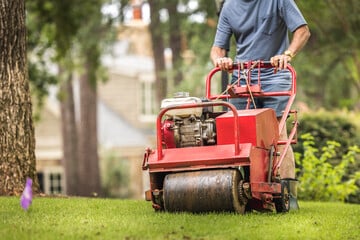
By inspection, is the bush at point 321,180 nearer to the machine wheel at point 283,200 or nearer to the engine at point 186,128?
the machine wheel at point 283,200

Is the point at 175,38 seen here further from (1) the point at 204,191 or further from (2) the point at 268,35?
(1) the point at 204,191

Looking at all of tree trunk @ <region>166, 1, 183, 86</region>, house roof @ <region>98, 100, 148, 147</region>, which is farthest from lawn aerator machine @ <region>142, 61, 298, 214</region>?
house roof @ <region>98, 100, 148, 147</region>

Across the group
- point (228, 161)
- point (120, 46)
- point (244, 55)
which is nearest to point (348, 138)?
point (244, 55)

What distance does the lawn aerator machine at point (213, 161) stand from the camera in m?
6.21

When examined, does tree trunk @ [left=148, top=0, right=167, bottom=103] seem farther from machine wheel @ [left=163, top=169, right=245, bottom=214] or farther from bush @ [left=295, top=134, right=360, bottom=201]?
machine wheel @ [left=163, top=169, right=245, bottom=214]

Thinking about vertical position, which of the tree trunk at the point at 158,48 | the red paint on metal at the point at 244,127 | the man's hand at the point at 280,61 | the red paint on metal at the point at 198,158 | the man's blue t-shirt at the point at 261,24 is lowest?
the red paint on metal at the point at 198,158

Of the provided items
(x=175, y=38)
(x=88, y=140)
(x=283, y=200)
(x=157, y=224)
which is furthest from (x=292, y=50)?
(x=88, y=140)

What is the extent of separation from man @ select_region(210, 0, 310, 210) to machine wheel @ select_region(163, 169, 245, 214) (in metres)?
1.17

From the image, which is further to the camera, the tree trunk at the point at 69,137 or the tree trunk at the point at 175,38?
the tree trunk at the point at 69,137

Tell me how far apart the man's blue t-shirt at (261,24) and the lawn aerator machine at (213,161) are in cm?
86

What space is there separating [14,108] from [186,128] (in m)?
2.30

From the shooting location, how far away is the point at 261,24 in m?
7.39

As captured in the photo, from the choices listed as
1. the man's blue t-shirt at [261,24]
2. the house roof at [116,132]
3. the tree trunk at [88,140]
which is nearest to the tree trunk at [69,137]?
the tree trunk at [88,140]

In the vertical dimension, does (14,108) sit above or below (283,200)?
above
